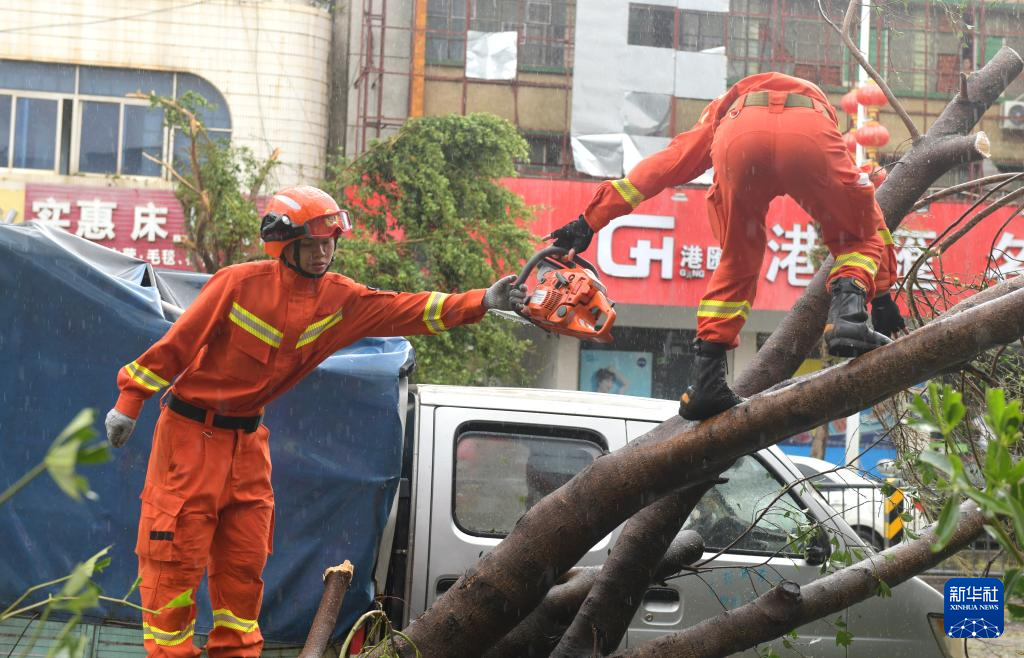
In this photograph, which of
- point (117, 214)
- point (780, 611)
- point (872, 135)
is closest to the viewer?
point (780, 611)

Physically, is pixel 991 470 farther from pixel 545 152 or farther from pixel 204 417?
pixel 545 152

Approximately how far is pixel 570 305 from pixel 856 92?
394 inches

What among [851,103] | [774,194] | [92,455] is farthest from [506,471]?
[851,103]

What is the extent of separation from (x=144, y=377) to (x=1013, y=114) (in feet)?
53.6

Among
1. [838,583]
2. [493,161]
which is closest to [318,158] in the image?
[493,161]

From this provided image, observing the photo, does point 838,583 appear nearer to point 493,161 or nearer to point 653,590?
point 653,590

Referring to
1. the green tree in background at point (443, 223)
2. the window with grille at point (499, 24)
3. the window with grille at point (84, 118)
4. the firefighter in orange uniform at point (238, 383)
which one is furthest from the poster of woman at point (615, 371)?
the firefighter in orange uniform at point (238, 383)

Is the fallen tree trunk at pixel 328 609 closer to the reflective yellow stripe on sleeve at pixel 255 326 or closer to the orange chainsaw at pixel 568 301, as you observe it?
the reflective yellow stripe on sleeve at pixel 255 326

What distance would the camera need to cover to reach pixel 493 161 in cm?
1200

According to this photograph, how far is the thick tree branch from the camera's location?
364cm

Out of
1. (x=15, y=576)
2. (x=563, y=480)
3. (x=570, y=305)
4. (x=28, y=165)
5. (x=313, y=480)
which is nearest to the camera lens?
(x=570, y=305)

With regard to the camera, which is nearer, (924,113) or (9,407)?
(9,407)

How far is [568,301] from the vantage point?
11.9 feet

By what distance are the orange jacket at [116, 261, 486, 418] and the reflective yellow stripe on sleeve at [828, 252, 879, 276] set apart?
4.25 ft
